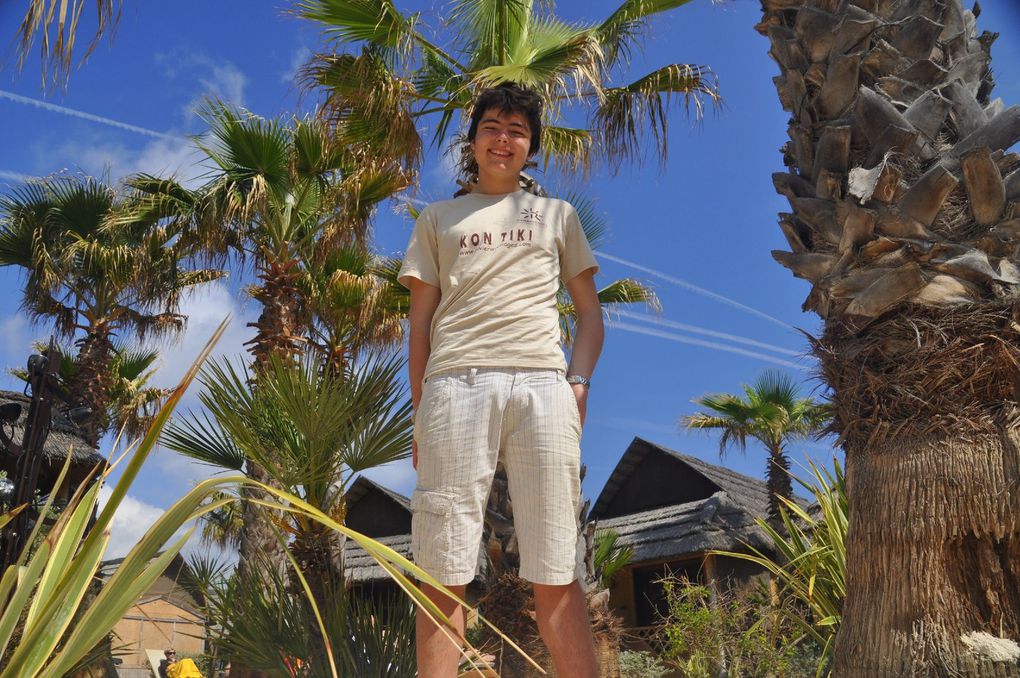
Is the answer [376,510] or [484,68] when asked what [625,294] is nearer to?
[484,68]

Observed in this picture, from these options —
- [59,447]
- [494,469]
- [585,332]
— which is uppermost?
[59,447]

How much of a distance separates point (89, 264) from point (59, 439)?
9.81 feet

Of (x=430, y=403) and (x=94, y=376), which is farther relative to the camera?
(x=94, y=376)

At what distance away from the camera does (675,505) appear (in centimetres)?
Result: 1558

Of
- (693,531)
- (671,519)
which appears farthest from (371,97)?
(671,519)

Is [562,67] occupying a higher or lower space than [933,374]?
higher

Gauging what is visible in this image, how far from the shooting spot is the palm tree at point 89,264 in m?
12.5

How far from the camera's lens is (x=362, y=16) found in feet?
22.5

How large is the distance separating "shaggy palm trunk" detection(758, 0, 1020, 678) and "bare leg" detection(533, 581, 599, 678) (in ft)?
3.63

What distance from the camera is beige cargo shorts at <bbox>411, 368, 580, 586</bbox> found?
226 cm

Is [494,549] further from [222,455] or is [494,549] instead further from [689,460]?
[689,460]

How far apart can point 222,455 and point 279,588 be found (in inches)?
77.3

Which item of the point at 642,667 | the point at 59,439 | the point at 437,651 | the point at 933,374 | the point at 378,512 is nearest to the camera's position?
the point at 437,651

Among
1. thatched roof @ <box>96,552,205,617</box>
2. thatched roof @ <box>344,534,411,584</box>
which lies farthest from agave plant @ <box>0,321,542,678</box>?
thatched roof @ <box>344,534,411,584</box>
